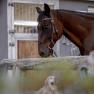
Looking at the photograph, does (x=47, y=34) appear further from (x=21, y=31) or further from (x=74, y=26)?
(x=21, y=31)

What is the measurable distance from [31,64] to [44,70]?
0.82 feet

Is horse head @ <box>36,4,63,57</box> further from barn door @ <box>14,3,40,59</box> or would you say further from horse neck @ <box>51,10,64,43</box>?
barn door @ <box>14,3,40,59</box>

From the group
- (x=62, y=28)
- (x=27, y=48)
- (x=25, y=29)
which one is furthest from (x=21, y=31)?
(x=62, y=28)

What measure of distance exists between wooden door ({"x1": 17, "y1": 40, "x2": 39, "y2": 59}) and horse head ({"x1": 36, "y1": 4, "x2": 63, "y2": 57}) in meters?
4.16

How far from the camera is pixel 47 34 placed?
256 inches

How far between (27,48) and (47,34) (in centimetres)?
435

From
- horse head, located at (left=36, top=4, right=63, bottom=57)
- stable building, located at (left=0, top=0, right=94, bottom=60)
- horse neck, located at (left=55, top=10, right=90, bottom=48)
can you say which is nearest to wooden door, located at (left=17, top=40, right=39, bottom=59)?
stable building, located at (left=0, top=0, right=94, bottom=60)

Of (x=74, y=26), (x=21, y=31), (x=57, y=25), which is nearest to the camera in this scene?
(x=57, y=25)

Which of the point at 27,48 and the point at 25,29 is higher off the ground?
the point at 25,29

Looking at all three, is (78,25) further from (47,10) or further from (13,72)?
(13,72)

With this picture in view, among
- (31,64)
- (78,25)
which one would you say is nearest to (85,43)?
(78,25)

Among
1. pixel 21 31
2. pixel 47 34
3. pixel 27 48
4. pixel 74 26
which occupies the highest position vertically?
pixel 21 31

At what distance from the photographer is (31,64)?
3104 millimetres

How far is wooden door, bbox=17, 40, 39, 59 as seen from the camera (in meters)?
10.7
